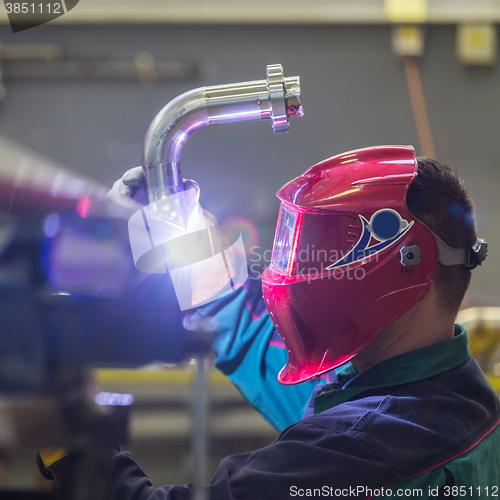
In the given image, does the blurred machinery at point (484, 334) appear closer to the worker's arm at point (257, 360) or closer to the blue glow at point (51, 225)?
the worker's arm at point (257, 360)

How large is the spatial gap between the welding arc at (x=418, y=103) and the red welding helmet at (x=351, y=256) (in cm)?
194

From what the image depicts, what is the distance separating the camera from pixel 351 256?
0.93 meters

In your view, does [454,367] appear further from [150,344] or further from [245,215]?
[245,215]

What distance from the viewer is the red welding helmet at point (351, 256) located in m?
0.92

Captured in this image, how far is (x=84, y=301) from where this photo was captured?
0.44 m

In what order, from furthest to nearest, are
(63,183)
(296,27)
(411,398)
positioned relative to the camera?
(296,27), (411,398), (63,183)

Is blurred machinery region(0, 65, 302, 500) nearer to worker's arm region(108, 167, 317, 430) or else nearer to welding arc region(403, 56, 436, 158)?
worker's arm region(108, 167, 317, 430)

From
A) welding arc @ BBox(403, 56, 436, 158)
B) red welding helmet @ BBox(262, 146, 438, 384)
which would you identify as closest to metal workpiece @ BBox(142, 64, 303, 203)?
red welding helmet @ BBox(262, 146, 438, 384)

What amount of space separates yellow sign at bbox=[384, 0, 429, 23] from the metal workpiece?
218 cm

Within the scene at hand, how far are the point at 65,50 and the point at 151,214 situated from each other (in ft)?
7.91

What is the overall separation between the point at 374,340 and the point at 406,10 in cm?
226

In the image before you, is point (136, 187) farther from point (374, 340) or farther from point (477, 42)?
point (477, 42)

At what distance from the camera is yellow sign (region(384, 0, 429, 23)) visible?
2641 millimetres

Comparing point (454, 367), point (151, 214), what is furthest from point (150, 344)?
point (454, 367)
